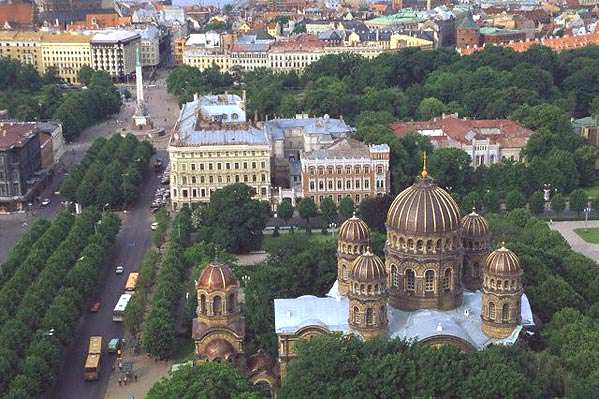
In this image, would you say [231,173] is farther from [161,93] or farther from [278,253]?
[161,93]

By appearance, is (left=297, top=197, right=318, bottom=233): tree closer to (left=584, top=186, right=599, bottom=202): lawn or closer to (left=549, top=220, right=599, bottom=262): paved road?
(left=549, top=220, right=599, bottom=262): paved road

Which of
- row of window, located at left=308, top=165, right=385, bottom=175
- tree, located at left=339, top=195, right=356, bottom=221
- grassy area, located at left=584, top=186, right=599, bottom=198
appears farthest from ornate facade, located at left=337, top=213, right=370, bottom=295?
grassy area, located at left=584, top=186, right=599, bottom=198

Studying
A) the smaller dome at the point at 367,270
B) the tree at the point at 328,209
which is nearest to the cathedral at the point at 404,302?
the smaller dome at the point at 367,270

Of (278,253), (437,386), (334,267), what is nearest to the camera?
(437,386)

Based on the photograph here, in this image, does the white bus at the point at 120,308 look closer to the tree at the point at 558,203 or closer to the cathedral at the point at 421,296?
the cathedral at the point at 421,296

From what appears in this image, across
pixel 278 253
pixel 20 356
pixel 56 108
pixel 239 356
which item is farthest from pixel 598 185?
pixel 56 108

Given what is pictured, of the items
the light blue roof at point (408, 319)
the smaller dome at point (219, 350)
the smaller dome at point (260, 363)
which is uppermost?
the light blue roof at point (408, 319)

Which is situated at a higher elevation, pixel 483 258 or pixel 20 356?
pixel 483 258
